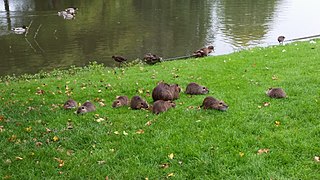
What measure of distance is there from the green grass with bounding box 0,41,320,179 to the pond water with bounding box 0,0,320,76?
28.8ft

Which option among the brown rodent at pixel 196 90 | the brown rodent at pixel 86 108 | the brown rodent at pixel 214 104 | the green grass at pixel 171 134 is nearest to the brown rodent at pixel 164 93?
the green grass at pixel 171 134

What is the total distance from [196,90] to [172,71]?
3177mm

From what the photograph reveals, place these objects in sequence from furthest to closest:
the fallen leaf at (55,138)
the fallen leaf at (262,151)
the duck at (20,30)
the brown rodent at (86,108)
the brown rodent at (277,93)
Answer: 1. the duck at (20,30)
2. the brown rodent at (277,93)
3. the brown rodent at (86,108)
4. the fallen leaf at (55,138)
5. the fallen leaf at (262,151)

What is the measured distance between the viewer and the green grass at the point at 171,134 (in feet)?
19.0

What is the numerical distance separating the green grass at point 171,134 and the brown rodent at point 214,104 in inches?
5.1

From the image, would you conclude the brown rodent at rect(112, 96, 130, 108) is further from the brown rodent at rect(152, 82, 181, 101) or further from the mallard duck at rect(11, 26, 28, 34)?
the mallard duck at rect(11, 26, 28, 34)

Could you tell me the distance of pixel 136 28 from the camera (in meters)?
26.0

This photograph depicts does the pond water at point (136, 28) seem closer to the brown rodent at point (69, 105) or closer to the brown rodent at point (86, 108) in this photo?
the brown rodent at point (69, 105)

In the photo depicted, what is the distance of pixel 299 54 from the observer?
1303cm

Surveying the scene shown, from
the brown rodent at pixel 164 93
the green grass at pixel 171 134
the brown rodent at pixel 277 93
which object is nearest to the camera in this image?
the green grass at pixel 171 134

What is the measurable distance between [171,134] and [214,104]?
4.68 feet

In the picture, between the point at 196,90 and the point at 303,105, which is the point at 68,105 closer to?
the point at 196,90

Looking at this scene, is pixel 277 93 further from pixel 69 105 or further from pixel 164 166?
pixel 69 105

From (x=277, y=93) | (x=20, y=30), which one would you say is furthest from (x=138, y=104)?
(x=20, y=30)
